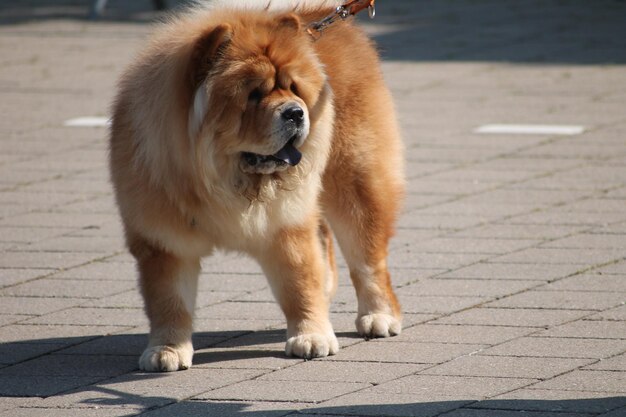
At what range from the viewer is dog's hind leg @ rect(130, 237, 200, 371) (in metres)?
4.39

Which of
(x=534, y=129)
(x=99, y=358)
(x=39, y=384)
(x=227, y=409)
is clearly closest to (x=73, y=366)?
(x=99, y=358)

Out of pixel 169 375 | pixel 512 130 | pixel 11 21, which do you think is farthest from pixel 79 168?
pixel 11 21

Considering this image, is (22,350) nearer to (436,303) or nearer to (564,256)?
(436,303)

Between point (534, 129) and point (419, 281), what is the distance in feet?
11.4

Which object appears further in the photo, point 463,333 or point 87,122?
point 87,122

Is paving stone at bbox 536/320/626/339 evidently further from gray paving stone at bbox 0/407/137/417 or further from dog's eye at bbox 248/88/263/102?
gray paving stone at bbox 0/407/137/417

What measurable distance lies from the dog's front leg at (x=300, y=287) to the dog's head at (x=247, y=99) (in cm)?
39

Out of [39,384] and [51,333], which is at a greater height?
[39,384]

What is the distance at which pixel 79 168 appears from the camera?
7930 mm

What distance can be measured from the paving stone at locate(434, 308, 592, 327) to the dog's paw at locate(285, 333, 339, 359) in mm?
Answer: 583

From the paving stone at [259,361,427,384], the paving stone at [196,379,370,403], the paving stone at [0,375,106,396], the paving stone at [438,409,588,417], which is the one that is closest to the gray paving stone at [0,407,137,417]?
the paving stone at [0,375,106,396]

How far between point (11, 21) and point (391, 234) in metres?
11.4

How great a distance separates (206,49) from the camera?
4.06 m

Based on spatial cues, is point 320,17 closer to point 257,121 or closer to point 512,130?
point 257,121
